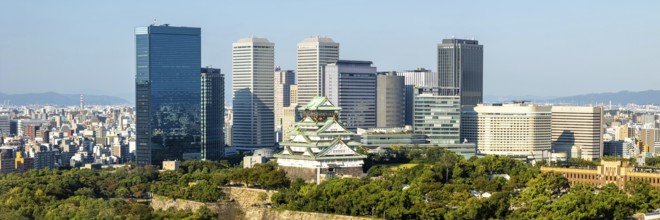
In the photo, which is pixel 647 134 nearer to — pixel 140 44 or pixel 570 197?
pixel 140 44

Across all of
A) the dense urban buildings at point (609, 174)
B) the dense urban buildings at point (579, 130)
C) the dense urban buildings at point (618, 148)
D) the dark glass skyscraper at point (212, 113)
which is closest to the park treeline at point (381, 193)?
the dense urban buildings at point (609, 174)

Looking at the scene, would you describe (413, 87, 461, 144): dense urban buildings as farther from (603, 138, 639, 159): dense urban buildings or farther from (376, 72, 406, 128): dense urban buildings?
(603, 138, 639, 159): dense urban buildings

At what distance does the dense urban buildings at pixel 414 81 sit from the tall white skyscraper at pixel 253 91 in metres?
11.0

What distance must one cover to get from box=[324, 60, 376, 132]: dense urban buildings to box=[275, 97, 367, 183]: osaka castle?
98.5 ft

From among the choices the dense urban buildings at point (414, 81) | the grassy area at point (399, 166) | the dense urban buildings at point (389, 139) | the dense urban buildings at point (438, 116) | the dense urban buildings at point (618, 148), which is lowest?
the dense urban buildings at point (618, 148)

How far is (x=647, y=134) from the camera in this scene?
8338 centimetres

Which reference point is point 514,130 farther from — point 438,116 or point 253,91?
point 253,91

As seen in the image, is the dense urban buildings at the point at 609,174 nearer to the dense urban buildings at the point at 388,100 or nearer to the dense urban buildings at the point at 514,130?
the dense urban buildings at the point at 514,130

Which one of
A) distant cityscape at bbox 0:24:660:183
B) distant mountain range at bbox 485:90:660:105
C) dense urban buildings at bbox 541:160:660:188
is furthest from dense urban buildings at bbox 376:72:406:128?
distant mountain range at bbox 485:90:660:105

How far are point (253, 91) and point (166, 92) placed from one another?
12233 mm

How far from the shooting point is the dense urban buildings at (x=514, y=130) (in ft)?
215

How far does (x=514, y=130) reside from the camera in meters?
65.7

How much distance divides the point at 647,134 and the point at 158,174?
5167cm

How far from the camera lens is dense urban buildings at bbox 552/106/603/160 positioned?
6962cm
